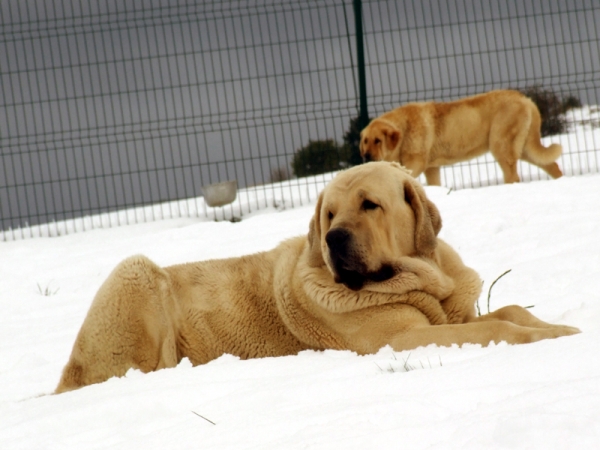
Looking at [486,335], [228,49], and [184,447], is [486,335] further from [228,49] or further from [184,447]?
[228,49]

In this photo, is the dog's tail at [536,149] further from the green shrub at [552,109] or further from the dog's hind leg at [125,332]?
the dog's hind leg at [125,332]

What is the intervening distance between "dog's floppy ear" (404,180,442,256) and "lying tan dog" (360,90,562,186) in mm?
6853

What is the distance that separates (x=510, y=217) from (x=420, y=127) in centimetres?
535

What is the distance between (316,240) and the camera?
381cm

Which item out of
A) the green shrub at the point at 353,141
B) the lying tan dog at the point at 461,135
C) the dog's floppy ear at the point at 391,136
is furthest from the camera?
the dog's floppy ear at the point at 391,136

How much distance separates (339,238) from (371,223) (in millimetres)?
212

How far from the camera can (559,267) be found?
4602mm

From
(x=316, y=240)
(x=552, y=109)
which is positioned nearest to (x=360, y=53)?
(x=552, y=109)

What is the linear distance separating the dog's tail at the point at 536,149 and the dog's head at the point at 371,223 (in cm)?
721

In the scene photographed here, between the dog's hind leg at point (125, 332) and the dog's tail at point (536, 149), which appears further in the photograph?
the dog's tail at point (536, 149)

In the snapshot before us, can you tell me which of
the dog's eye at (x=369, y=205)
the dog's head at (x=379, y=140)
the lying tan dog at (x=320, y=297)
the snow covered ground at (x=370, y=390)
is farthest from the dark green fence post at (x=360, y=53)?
the dog's eye at (x=369, y=205)

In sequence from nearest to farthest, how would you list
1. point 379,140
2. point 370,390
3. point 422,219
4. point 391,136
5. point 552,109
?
point 370,390
point 422,219
point 379,140
point 391,136
point 552,109

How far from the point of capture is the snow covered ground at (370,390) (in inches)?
66.4

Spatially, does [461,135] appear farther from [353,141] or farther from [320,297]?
[320,297]
